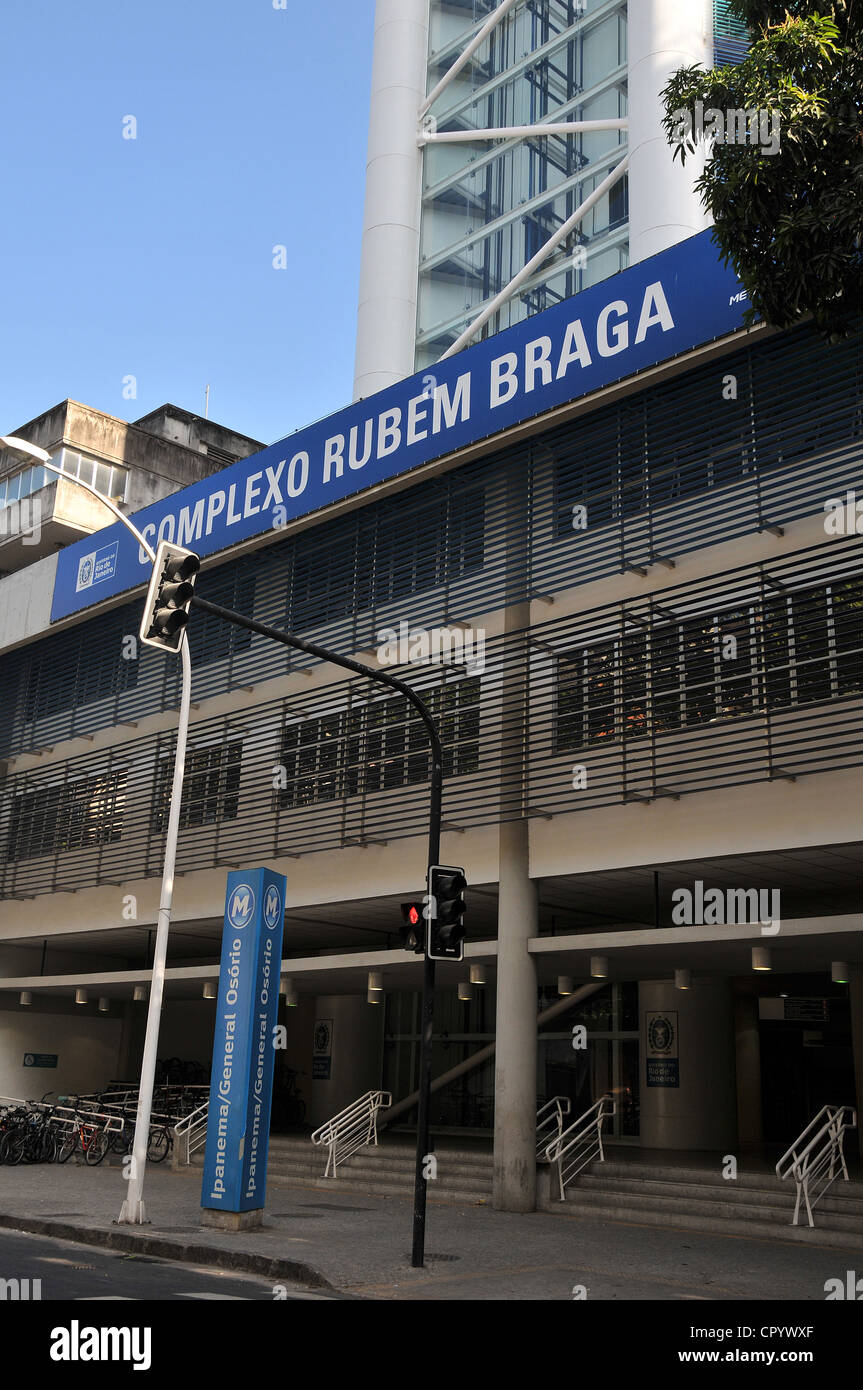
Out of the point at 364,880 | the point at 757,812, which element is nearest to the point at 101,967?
the point at 364,880

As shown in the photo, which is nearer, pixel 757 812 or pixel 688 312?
pixel 757 812

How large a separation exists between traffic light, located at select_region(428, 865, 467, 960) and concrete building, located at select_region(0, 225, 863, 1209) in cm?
390

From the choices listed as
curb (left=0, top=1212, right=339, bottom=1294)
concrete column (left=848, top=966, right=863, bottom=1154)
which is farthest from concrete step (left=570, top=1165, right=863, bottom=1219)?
curb (left=0, top=1212, right=339, bottom=1294)

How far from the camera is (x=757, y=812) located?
49.6 ft

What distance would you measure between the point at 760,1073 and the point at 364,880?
9226 mm

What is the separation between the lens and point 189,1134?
22.8 m

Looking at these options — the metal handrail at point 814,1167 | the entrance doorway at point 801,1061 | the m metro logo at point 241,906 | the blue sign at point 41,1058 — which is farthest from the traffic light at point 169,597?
the blue sign at point 41,1058

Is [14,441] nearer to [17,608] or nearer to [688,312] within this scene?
[688,312]

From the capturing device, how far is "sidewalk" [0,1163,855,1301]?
10.7 meters

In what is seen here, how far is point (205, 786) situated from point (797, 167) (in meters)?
15.5

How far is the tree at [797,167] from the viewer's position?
10.8 meters

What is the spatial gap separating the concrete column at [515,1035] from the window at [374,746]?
166 cm

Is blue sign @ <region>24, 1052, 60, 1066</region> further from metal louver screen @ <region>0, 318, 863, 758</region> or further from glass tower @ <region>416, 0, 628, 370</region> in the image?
glass tower @ <region>416, 0, 628, 370</region>
